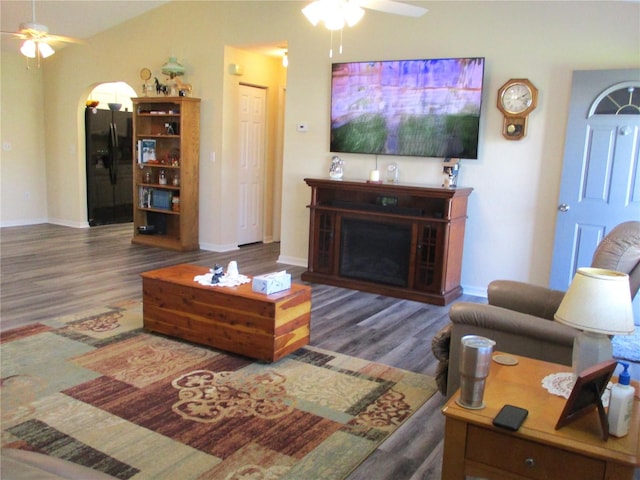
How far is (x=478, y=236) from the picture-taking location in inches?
209

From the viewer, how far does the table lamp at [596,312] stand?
5.89 feet

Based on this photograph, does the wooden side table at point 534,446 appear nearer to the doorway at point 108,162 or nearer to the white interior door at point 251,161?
the white interior door at point 251,161

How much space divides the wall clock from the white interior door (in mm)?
3390

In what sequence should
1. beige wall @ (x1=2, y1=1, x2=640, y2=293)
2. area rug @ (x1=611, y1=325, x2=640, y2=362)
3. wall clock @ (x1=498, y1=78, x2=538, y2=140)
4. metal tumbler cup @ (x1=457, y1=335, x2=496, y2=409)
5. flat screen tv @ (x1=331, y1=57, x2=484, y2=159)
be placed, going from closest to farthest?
metal tumbler cup @ (x1=457, y1=335, x2=496, y2=409) < area rug @ (x1=611, y1=325, x2=640, y2=362) < beige wall @ (x1=2, y1=1, x2=640, y2=293) < wall clock @ (x1=498, y1=78, x2=538, y2=140) < flat screen tv @ (x1=331, y1=57, x2=484, y2=159)

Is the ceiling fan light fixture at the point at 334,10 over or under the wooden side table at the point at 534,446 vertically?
over

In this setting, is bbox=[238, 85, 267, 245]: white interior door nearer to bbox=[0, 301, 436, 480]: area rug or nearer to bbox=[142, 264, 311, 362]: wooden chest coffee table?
bbox=[142, 264, 311, 362]: wooden chest coffee table

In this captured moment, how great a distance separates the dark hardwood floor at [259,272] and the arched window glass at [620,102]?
77.3 inches

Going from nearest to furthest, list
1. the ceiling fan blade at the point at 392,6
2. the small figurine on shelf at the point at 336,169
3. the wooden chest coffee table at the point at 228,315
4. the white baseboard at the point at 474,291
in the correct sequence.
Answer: the wooden chest coffee table at the point at 228,315 < the ceiling fan blade at the point at 392,6 < the white baseboard at the point at 474,291 < the small figurine on shelf at the point at 336,169

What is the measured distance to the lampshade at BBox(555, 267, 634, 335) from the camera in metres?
1.79

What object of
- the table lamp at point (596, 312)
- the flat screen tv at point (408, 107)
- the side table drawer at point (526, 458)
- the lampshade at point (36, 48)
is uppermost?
the lampshade at point (36, 48)

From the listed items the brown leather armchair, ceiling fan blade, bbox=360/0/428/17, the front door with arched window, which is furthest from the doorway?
the brown leather armchair

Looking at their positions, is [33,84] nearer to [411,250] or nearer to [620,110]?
[411,250]

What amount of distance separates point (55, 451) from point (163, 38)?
583 cm

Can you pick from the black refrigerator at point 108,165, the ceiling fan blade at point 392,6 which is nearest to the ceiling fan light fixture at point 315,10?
the ceiling fan blade at point 392,6
